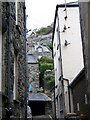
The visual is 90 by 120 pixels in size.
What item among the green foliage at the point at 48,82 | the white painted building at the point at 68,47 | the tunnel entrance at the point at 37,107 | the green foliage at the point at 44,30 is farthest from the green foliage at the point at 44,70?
the green foliage at the point at 44,30

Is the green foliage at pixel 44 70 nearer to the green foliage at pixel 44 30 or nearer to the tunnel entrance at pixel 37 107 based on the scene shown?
the tunnel entrance at pixel 37 107

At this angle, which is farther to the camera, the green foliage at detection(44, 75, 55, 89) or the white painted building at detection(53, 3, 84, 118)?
the green foliage at detection(44, 75, 55, 89)

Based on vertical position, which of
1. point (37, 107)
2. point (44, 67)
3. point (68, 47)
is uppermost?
point (68, 47)

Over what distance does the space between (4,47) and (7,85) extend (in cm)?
99

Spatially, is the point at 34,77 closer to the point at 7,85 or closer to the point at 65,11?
the point at 65,11

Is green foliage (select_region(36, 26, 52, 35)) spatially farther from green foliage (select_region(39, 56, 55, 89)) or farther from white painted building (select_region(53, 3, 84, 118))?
white painted building (select_region(53, 3, 84, 118))

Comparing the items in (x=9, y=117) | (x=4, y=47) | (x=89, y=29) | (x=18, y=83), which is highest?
(x=89, y=29)

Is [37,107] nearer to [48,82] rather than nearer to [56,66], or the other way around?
[56,66]

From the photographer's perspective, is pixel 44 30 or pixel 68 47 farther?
pixel 44 30

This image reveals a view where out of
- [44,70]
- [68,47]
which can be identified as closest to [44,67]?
[44,70]

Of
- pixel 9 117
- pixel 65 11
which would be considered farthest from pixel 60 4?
pixel 9 117

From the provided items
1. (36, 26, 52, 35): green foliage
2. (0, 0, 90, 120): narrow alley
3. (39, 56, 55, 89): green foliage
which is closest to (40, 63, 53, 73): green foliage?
(39, 56, 55, 89): green foliage

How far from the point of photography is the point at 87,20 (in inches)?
303

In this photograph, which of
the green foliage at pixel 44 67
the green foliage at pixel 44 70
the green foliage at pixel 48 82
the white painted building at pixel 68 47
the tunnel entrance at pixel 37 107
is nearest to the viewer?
the white painted building at pixel 68 47
